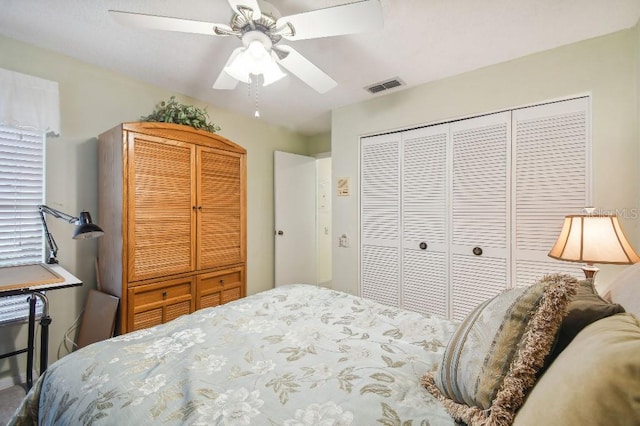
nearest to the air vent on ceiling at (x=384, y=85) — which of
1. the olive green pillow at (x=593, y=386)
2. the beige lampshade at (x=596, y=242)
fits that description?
the beige lampshade at (x=596, y=242)

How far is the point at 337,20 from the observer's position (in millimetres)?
1362

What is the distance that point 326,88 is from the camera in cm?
202

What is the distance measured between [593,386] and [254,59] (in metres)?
1.82

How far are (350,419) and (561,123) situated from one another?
2.45 m

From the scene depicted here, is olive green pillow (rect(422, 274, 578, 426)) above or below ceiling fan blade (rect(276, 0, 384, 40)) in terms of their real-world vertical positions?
below

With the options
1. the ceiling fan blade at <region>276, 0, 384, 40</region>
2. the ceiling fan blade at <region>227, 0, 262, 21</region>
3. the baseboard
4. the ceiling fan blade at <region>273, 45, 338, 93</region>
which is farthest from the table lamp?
the baseboard

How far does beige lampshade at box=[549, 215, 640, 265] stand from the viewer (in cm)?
155

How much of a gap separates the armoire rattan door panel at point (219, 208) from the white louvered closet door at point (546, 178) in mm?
2437

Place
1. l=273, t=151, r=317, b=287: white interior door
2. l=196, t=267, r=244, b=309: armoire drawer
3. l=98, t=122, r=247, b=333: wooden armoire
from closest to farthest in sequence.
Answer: l=98, t=122, r=247, b=333: wooden armoire → l=196, t=267, r=244, b=309: armoire drawer → l=273, t=151, r=317, b=287: white interior door

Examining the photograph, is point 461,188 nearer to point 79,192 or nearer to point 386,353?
point 386,353

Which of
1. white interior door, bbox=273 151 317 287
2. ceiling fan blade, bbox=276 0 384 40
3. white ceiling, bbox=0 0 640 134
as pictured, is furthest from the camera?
white interior door, bbox=273 151 317 287

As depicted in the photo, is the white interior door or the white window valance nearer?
the white window valance

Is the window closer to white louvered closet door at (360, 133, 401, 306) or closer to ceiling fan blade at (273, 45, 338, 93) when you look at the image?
ceiling fan blade at (273, 45, 338, 93)

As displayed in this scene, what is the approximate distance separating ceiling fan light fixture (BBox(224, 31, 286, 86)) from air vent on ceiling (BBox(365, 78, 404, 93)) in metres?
1.29
